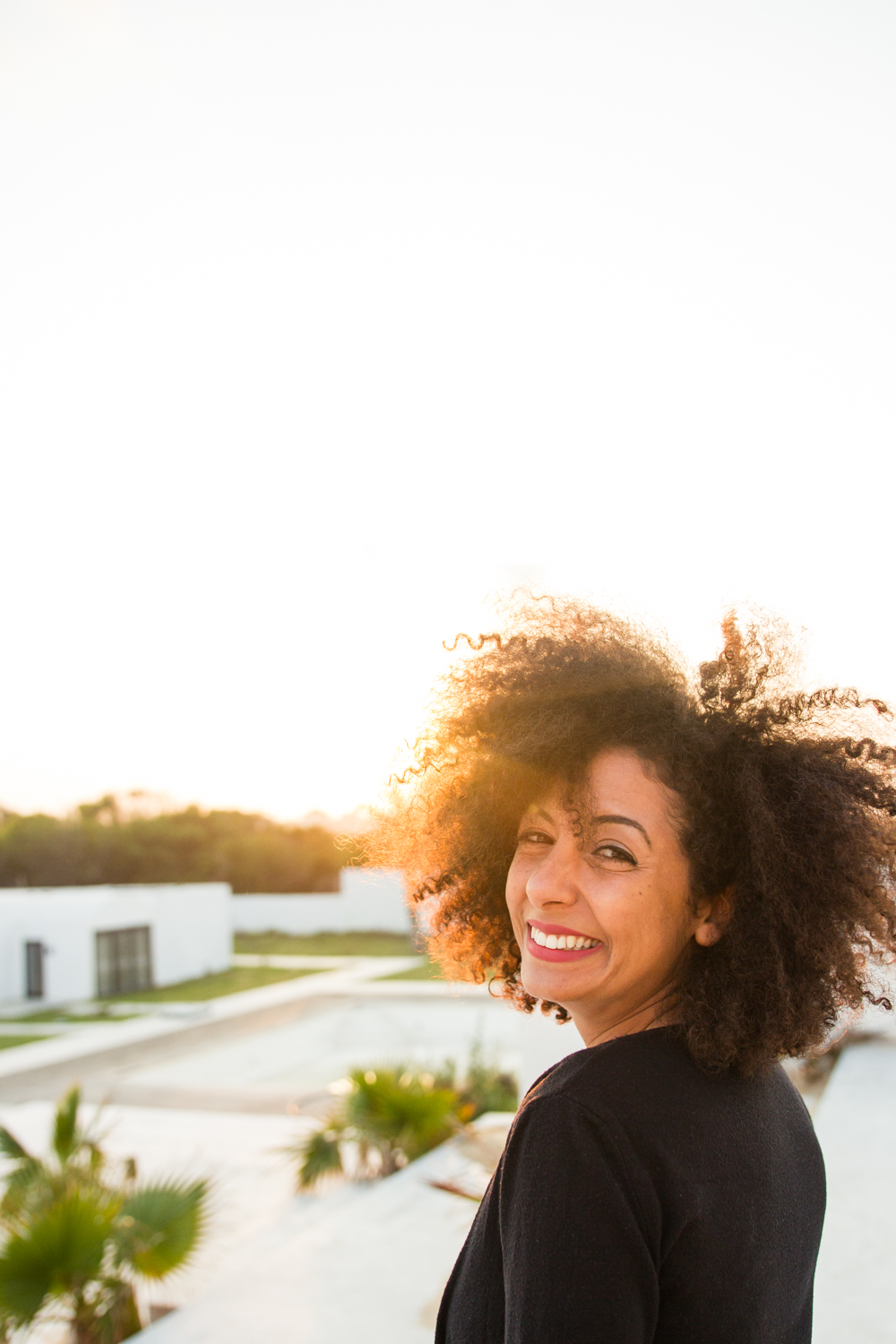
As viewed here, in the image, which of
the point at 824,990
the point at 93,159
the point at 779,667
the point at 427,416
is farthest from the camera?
the point at 427,416

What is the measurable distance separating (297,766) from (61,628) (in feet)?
35.7

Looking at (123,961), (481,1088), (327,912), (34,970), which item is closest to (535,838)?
(481,1088)

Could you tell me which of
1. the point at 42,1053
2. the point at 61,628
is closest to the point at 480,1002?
the point at 42,1053

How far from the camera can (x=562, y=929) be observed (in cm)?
121

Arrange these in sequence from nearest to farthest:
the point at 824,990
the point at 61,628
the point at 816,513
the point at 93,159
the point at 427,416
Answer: the point at 824,990
the point at 816,513
the point at 93,159
the point at 427,416
the point at 61,628

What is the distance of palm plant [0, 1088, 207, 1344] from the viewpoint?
151 inches

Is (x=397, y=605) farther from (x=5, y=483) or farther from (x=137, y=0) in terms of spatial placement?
Result: (x=5, y=483)

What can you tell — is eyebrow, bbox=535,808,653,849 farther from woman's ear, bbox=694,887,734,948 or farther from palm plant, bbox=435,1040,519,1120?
palm plant, bbox=435,1040,519,1120

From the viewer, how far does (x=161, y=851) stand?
1730 inches

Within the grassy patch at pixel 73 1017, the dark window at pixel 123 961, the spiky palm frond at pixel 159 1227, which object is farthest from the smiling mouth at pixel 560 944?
the dark window at pixel 123 961

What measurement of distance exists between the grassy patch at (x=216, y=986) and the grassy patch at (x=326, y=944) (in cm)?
360

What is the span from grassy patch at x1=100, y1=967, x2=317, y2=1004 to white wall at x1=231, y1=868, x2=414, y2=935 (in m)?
6.40

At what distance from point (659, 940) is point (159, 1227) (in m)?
4.09

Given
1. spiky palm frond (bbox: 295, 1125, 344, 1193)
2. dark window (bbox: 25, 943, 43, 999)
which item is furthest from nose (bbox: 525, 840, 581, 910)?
dark window (bbox: 25, 943, 43, 999)
